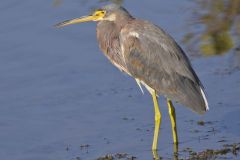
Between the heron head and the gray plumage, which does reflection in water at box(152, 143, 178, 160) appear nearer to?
the gray plumage

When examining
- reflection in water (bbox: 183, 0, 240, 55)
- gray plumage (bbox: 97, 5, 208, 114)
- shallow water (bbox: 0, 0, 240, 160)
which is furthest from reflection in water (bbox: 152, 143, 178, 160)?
reflection in water (bbox: 183, 0, 240, 55)

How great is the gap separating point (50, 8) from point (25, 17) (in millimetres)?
477

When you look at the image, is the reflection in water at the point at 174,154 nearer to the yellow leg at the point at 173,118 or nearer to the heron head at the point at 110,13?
the yellow leg at the point at 173,118

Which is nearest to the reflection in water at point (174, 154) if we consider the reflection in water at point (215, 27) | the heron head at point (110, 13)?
the heron head at point (110, 13)

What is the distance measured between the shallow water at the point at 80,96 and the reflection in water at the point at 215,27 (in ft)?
0.59

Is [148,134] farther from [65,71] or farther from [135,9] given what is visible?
[135,9]

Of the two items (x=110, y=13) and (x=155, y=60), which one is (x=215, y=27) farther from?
(x=155, y=60)

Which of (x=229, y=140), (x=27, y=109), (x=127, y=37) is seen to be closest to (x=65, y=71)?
(x=27, y=109)

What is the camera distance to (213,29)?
1135 centimetres

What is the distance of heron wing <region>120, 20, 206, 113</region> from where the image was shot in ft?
28.3

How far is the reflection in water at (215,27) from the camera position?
10883 millimetres

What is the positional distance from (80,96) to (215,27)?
2.44 meters

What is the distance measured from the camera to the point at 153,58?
8805mm

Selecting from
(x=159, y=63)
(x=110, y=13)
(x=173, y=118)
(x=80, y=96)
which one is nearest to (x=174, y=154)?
(x=173, y=118)
